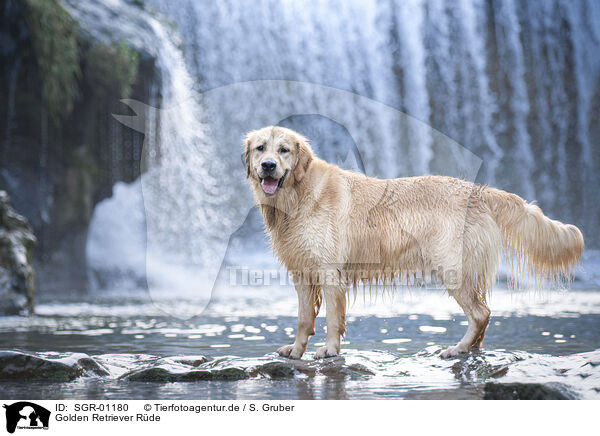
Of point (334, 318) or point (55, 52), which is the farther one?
point (55, 52)

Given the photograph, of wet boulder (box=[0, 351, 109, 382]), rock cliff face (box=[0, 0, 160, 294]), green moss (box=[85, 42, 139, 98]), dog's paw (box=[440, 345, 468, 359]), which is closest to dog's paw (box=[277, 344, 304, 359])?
dog's paw (box=[440, 345, 468, 359])

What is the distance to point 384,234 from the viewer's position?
4211mm

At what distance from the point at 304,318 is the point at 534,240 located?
168 cm

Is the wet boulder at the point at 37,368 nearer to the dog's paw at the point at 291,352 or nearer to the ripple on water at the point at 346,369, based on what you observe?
the ripple on water at the point at 346,369

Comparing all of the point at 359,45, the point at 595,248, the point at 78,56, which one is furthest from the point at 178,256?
the point at 595,248

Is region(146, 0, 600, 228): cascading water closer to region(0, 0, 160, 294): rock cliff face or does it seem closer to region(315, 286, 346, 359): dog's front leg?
region(0, 0, 160, 294): rock cliff face

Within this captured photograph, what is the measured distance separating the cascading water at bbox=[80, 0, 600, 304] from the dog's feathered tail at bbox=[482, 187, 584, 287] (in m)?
9.35

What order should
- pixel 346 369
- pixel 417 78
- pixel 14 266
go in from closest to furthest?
pixel 346 369 < pixel 14 266 < pixel 417 78

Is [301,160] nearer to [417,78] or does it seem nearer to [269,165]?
[269,165]

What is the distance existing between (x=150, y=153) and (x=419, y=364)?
9831mm

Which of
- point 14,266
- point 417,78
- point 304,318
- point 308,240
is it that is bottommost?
point 304,318

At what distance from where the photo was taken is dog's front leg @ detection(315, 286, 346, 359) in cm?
402
